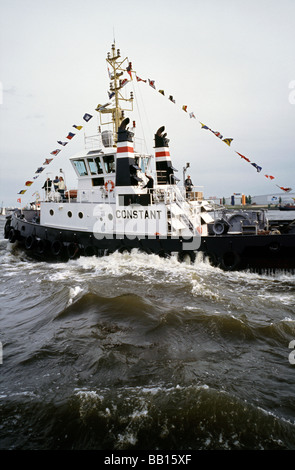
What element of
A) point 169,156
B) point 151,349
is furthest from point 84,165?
point 151,349

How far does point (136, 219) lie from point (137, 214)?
7.0 inches

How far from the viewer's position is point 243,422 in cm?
355

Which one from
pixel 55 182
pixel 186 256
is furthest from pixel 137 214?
pixel 55 182

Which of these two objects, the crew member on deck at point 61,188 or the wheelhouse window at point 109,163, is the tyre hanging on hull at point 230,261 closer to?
the wheelhouse window at point 109,163

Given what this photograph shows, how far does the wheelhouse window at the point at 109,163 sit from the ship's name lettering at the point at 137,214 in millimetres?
1823

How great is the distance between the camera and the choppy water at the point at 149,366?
3.44m

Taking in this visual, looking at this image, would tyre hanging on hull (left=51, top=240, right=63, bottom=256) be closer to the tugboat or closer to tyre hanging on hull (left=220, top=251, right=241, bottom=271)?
the tugboat

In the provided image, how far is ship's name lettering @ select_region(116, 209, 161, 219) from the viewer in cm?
1070

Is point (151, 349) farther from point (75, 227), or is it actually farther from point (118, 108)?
point (118, 108)

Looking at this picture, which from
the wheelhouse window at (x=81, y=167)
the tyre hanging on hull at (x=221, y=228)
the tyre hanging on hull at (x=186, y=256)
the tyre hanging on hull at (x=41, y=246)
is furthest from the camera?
the tyre hanging on hull at (x=41, y=246)

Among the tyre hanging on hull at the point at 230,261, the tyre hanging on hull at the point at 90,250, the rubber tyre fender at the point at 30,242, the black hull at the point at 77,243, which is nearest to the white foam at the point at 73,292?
the black hull at the point at 77,243

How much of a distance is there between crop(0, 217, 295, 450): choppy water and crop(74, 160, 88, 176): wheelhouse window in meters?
A: 5.57

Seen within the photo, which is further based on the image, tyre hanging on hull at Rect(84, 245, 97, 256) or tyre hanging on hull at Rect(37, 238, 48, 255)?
tyre hanging on hull at Rect(37, 238, 48, 255)

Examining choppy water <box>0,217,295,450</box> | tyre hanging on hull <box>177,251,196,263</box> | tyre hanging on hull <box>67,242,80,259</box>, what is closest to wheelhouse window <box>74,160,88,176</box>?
tyre hanging on hull <box>67,242,80,259</box>
